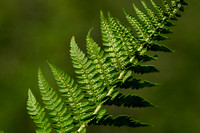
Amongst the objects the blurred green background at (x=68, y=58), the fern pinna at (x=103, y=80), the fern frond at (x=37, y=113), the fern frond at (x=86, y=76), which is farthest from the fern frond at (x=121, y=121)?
the blurred green background at (x=68, y=58)

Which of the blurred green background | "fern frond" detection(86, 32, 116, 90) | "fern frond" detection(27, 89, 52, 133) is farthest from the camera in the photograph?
the blurred green background

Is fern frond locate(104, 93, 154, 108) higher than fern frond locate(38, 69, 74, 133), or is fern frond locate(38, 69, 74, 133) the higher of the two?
fern frond locate(38, 69, 74, 133)

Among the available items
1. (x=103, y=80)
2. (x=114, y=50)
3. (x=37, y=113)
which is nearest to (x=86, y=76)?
(x=103, y=80)

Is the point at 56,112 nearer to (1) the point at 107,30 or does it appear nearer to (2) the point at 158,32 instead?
(1) the point at 107,30

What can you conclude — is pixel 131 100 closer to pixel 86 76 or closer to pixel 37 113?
pixel 86 76

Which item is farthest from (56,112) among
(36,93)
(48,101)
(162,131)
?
(162,131)

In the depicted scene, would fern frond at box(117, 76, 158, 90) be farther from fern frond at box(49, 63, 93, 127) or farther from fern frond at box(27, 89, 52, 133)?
fern frond at box(27, 89, 52, 133)

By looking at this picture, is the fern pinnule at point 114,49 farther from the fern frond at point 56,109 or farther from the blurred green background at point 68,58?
the blurred green background at point 68,58

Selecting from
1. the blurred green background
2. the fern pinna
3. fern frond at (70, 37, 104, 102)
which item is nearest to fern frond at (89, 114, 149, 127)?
the fern pinna
